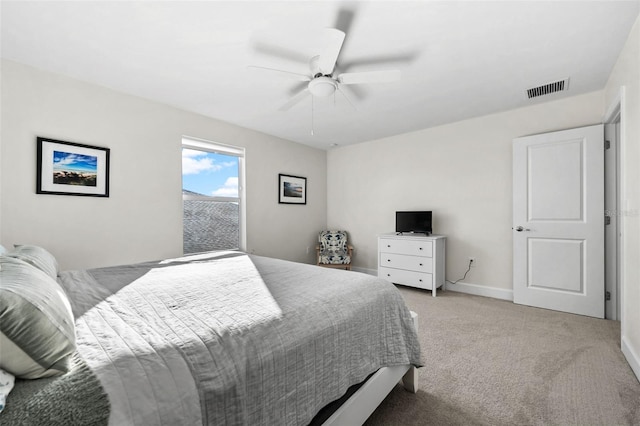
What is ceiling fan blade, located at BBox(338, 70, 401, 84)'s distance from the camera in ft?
6.79

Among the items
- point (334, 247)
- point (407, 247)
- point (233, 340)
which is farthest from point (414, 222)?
point (233, 340)

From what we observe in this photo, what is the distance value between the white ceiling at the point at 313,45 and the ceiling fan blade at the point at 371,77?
22 centimetres

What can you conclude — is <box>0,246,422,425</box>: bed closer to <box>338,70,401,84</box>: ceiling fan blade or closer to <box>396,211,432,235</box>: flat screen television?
<box>338,70,401,84</box>: ceiling fan blade

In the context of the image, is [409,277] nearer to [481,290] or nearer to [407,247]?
[407,247]

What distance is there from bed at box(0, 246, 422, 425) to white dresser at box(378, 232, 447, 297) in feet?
7.29

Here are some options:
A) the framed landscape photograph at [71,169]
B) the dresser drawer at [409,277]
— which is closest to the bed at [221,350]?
the framed landscape photograph at [71,169]

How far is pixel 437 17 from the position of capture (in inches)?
72.9

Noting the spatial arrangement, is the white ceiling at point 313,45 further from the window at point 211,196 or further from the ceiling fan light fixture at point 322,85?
the window at point 211,196

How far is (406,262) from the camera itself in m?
3.98

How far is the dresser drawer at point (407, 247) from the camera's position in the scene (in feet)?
12.4

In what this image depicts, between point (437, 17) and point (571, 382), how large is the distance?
8.52 ft

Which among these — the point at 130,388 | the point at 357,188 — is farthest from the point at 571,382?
the point at 357,188

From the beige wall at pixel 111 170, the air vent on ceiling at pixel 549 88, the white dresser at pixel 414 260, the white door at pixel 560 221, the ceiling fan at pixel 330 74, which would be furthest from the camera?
the white dresser at pixel 414 260

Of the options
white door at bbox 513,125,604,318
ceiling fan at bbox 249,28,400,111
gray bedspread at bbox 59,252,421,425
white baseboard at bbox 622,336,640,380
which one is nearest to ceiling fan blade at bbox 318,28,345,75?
ceiling fan at bbox 249,28,400,111
